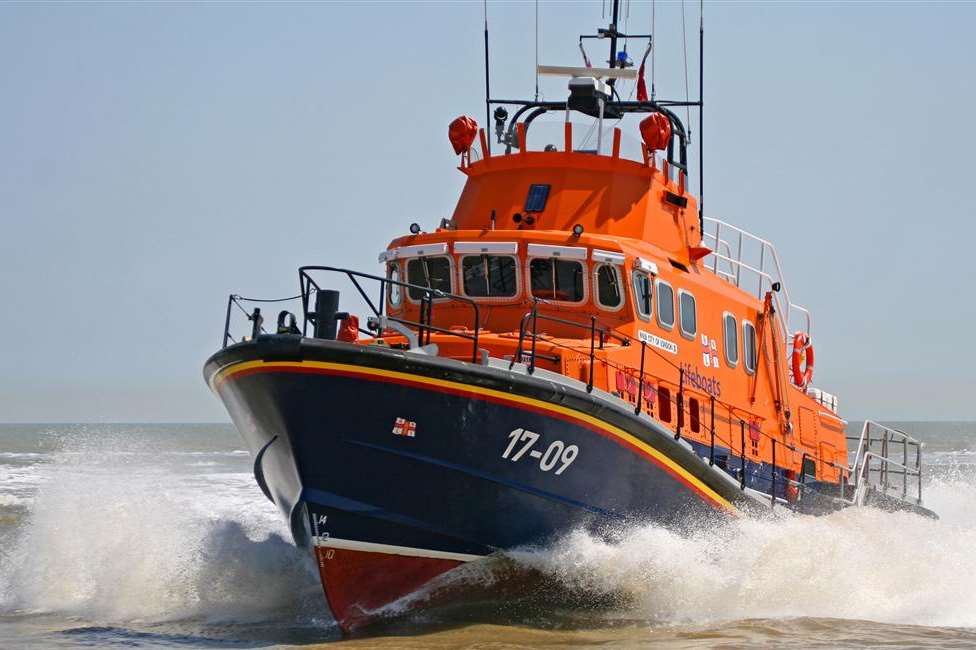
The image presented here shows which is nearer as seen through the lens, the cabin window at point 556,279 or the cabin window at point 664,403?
the cabin window at point 664,403

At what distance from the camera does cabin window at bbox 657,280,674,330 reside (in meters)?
10.2

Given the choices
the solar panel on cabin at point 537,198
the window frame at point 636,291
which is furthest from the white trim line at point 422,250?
the window frame at point 636,291

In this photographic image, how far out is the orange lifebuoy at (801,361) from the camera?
12906mm

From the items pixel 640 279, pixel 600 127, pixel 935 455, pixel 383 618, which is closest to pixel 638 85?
pixel 600 127

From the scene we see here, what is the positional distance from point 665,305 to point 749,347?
1.52 metres

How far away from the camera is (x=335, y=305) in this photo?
8.34m

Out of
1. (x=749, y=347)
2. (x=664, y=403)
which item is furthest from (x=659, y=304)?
(x=749, y=347)

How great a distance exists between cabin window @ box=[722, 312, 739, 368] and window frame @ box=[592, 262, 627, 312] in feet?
4.96

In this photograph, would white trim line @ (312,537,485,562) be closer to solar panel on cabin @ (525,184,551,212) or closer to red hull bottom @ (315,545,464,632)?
red hull bottom @ (315,545,464,632)

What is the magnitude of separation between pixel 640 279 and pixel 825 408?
441 cm

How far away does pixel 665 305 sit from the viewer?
10281 mm

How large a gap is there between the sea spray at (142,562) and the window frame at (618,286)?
3085mm

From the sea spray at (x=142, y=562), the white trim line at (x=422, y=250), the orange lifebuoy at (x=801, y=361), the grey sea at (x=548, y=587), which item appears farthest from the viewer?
the orange lifebuoy at (x=801, y=361)

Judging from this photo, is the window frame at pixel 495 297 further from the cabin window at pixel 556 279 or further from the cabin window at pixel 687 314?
the cabin window at pixel 687 314
